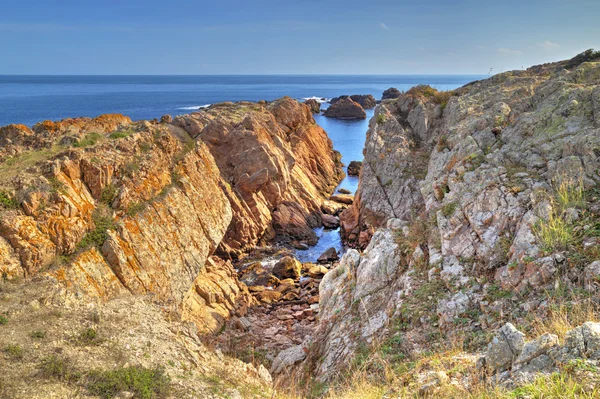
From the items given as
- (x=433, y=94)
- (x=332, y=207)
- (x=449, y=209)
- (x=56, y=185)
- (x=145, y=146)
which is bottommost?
(x=332, y=207)

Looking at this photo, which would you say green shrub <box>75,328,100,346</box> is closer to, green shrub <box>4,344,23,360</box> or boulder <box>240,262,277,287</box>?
green shrub <box>4,344,23,360</box>

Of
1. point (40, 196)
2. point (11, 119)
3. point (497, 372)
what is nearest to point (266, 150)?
point (40, 196)

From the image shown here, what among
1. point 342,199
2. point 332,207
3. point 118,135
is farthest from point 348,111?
point 118,135

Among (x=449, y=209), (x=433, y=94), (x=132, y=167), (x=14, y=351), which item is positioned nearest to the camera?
A: (x=14, y=351)

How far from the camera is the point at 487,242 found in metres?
12.6

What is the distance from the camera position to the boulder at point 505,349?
6.75 metres

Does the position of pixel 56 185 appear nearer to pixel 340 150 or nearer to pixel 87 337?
pixel 87 337

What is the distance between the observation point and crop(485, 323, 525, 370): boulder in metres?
6.75

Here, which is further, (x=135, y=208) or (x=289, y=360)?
(x=135, y=208)

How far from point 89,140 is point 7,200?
680 centimetres

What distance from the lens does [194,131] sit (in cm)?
3772

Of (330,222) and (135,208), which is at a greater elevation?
Result: (135,208)

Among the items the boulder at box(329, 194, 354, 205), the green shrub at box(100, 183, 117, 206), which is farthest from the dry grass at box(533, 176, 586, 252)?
the boulder at box(329, 194, 354, 205)

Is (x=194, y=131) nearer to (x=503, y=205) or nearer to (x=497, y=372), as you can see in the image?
(x=503, y=205)
